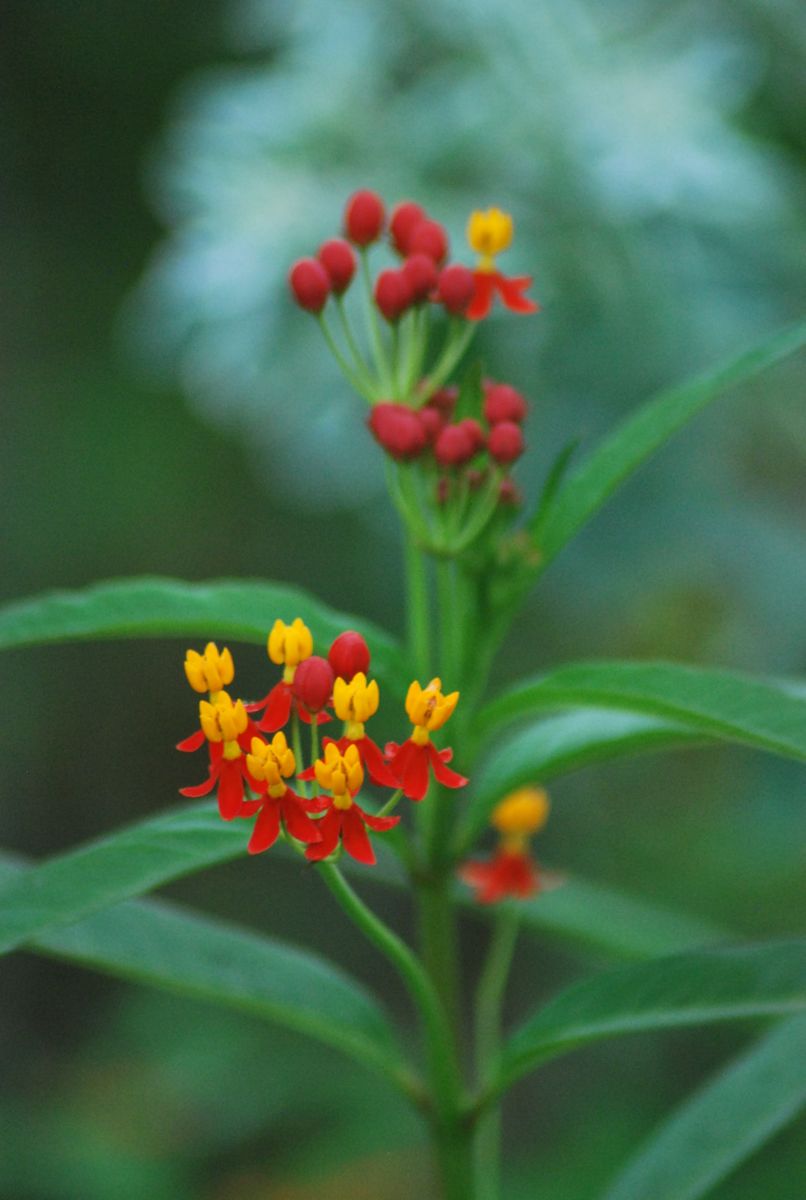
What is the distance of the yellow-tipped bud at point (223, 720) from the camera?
2.26ft

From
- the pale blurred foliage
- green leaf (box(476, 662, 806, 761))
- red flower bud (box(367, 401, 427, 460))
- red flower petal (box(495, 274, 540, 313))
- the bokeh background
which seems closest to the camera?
green leaf (box(476, 662, 806, 761))

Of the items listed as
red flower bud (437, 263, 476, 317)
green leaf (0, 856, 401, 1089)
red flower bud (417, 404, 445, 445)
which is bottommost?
green leaf (0, 856, 401, 1089)

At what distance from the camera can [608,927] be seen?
121 cm

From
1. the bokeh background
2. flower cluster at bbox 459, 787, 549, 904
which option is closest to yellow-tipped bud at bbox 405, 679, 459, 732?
flower cluster at bbox 459, 787, 549, 904

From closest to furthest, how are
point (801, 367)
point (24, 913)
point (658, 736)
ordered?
point (24, 913) → point (658, 736) → point (801, 367)

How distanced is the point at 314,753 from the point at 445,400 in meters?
0.29

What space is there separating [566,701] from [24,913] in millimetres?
314

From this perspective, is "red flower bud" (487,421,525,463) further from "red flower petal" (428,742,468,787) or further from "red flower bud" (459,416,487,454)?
"red flower petal" (428,742,468,787)

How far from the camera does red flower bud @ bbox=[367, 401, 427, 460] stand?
799mm

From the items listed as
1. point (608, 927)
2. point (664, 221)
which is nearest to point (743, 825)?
point (608, 927)

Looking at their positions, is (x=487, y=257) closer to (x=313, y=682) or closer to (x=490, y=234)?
(x=490, y=234)

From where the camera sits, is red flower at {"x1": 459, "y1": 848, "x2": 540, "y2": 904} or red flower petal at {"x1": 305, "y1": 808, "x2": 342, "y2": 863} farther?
red flower at {"x1": 459, "y1": 848, "x2": 540, "y2": 904}

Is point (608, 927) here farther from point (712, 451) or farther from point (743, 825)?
point (712, 451)

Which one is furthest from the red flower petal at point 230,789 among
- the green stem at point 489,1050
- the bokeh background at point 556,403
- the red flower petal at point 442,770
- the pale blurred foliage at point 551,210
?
the pale blurred foliage at point 551,210
